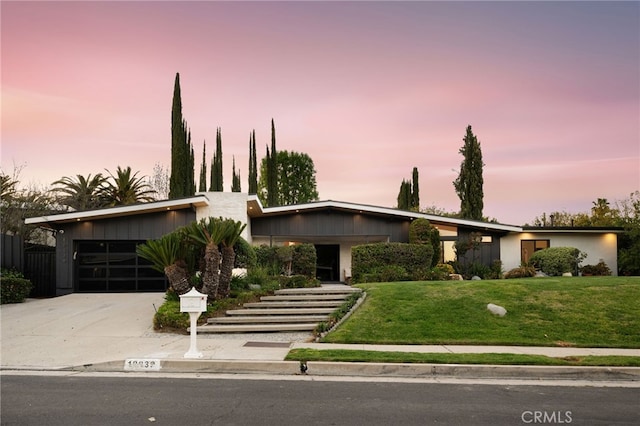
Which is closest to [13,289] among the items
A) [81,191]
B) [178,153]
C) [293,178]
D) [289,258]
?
[289,258]

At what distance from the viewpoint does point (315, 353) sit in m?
8.64

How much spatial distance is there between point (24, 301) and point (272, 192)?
74.4 feet

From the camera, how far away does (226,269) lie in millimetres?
13383

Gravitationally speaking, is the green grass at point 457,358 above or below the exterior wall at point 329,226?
below

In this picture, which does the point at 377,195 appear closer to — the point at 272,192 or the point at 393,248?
the point at 272,192

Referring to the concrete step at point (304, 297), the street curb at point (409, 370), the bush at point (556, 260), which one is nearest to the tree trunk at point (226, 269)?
the concrete step at point (304, 297)

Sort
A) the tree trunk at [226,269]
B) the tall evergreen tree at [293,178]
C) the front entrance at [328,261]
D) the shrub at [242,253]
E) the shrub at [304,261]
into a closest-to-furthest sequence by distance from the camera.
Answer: the tree trunk at [226,269] < the shrub at [242,253] < the shrub at [304,261] < the front entrance at [328,261] < the tall evergreen tree at [293,178]

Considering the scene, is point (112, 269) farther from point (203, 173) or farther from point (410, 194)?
point (410, 194)

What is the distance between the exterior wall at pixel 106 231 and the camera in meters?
19.3

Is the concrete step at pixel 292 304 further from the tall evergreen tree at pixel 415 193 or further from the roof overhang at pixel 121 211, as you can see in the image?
the tall evergreen tree at pixel 415 193

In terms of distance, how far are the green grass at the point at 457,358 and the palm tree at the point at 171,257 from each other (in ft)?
17.3

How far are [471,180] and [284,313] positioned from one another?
71.8 feet

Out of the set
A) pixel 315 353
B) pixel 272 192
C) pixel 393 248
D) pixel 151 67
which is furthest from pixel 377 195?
pixel 315 353

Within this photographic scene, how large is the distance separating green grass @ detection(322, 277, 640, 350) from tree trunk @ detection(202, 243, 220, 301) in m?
3.95
